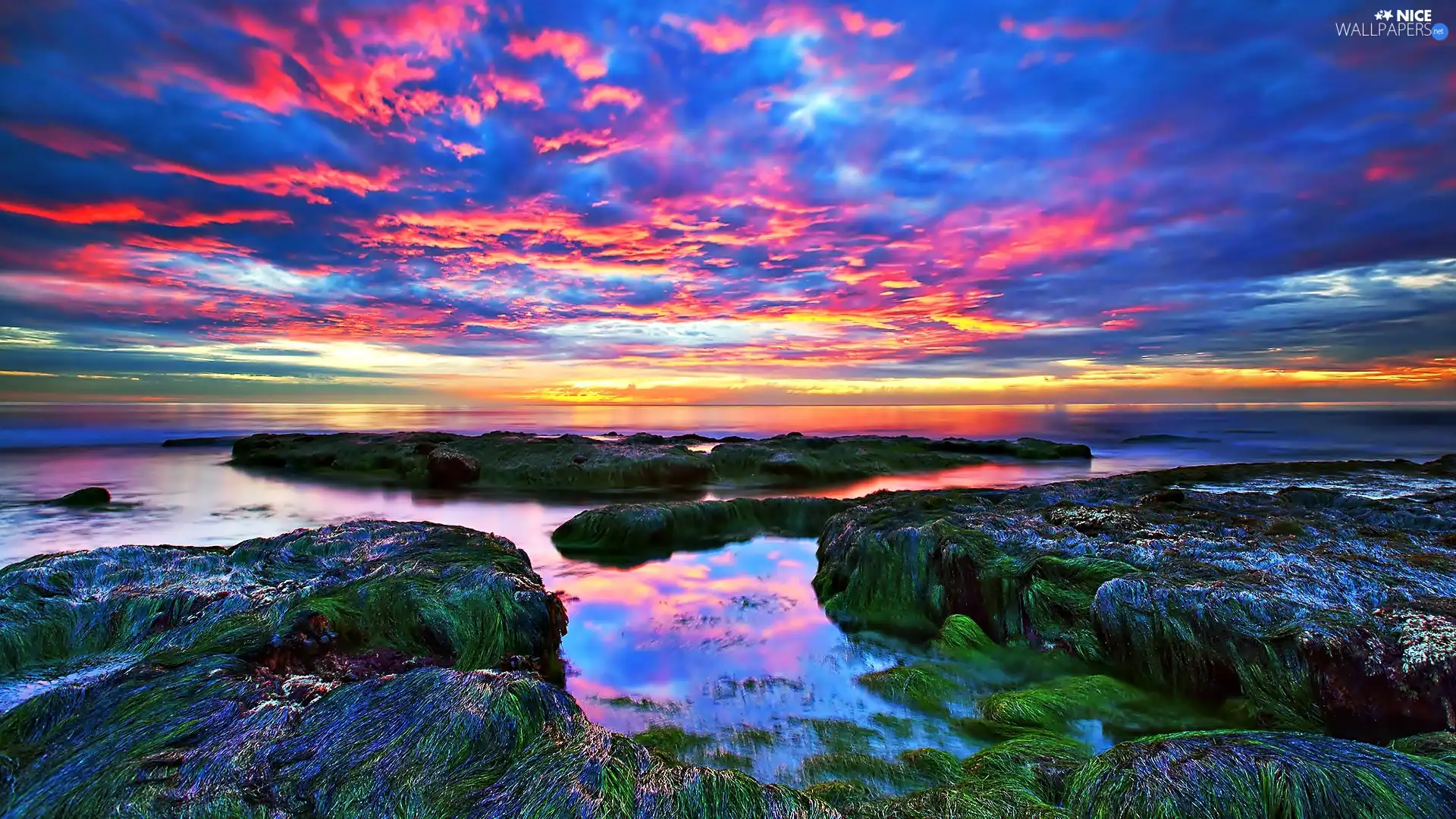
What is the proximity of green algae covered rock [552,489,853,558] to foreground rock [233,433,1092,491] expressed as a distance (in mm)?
6699

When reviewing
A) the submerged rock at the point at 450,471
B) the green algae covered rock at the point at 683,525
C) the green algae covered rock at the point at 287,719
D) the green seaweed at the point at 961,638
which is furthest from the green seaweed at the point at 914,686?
the submerged rock at the point at 450,471

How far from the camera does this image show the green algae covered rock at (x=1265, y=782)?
2.79 m

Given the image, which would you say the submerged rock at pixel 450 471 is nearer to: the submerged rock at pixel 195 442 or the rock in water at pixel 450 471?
the rock in water at pixel 450 471

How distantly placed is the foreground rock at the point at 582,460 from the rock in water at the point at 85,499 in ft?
21.6

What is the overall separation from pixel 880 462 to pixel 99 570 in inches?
892

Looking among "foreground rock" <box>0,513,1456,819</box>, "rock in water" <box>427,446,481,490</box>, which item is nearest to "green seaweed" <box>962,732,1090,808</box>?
"foreground rock" <box>0,513,1456,819</box>

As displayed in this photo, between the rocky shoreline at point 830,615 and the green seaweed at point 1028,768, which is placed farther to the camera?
the green seaweed at point 1028,768

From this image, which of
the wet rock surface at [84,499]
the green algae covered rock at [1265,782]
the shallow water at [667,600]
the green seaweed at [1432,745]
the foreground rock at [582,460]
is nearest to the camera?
the green algae covered rock at [1265,782]

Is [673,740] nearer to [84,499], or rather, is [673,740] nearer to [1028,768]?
[1028,768]

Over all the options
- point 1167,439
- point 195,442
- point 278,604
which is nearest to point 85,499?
point 278,604

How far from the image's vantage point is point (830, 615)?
750 cm

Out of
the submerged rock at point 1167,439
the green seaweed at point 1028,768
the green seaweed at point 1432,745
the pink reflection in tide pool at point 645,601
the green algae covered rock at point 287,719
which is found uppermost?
the green algae covered rock at point 287,719

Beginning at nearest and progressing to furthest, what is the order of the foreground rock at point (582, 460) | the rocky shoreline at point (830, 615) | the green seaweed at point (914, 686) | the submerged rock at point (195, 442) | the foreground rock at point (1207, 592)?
the rocky shoreline at point (830, 615) < the foreground rock at point (1207, 592) < the green seaweed at point (914, 686) < the foreground rock at point (582, 460) < the submerged rock at point (195, 442)

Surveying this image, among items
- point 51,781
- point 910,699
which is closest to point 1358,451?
point 910,699
